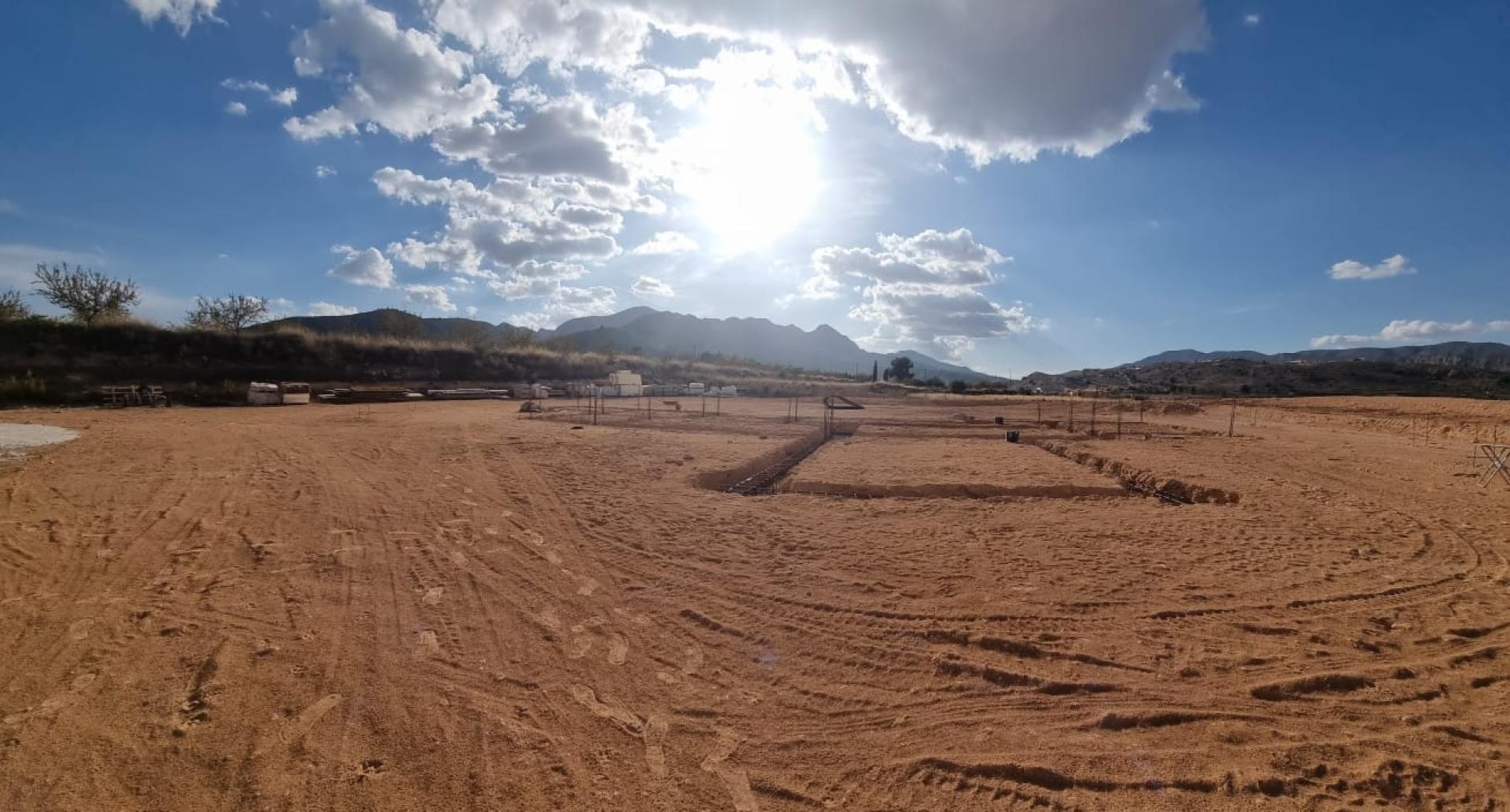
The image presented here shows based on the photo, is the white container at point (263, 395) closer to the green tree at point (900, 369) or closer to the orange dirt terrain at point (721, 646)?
the orange dirt terrain at point (721, 646)

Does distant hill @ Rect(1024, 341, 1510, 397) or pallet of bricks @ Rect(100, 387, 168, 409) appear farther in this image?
distant hill @ Rect(1024, 341, 1510, 397)

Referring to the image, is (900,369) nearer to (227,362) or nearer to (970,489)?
(227,362)

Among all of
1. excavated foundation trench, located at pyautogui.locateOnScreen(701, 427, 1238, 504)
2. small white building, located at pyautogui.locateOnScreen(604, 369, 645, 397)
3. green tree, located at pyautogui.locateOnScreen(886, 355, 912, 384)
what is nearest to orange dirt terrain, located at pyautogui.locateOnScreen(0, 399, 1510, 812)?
excavated foundation trench, located at pyautogui.locateOnScreen(701, 427, 1238, 504)

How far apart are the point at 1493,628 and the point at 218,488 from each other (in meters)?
14.6

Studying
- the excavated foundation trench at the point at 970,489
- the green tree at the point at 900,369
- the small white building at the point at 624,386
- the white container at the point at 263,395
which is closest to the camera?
the excavated foundation trench at the point at 970,489

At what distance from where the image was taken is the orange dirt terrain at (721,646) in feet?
10.9

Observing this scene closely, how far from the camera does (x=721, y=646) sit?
193 inches

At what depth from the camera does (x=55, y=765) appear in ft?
10.4

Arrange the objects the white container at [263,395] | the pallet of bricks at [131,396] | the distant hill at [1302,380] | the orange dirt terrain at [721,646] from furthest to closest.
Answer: the distant hill at [1302,380] → the white container at [263,395] → the pallet of bricks at [131,396] → the orange dirt terrain at [721,646]

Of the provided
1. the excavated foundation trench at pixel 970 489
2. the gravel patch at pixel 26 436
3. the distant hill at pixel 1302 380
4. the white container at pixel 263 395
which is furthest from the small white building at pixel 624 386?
the distant hill at pixel 1302 380

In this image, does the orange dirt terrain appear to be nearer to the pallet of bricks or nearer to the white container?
the pallet of bricks

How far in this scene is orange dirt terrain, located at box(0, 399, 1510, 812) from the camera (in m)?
3.31

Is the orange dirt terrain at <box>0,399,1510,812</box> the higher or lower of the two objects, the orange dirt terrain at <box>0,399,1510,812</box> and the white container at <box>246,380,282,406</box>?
the lower

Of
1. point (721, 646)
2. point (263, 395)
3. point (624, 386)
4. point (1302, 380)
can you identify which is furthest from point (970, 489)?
point (1302, 380)
